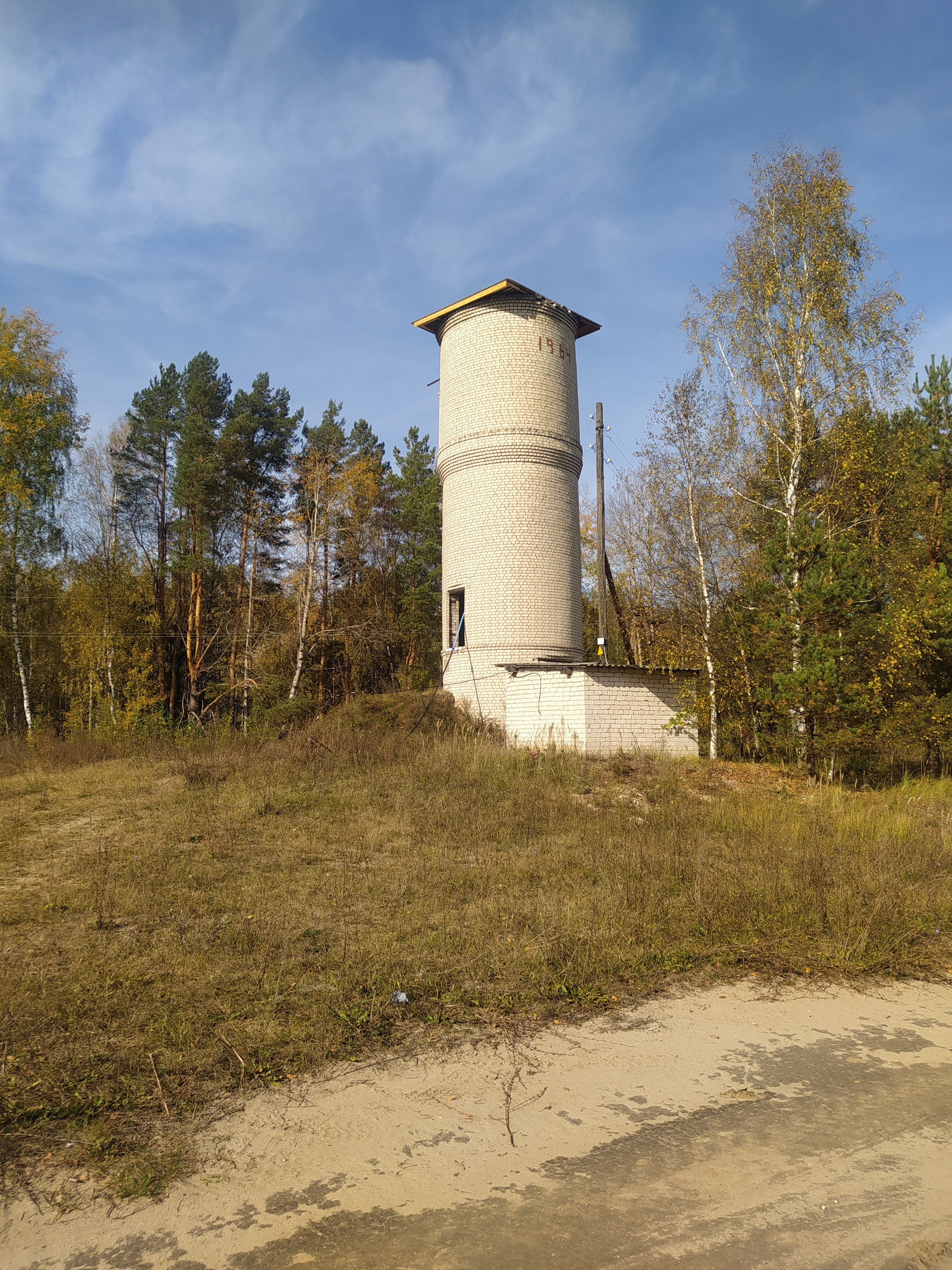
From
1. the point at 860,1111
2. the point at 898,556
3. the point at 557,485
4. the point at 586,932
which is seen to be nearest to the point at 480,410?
the point at 557,485

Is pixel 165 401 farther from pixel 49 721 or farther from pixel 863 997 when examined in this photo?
pixel 863 997

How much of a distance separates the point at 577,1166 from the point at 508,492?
17035mm

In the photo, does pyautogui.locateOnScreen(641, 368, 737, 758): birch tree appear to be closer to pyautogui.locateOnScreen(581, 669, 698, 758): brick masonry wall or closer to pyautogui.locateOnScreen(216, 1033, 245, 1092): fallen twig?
pyautogui.locateOnScreen(581, 669, 698, 758): brick masonry wall

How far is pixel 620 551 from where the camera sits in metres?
30.9

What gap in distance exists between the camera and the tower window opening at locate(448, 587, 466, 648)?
19656 mm

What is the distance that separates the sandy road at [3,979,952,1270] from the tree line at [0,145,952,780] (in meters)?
9.52

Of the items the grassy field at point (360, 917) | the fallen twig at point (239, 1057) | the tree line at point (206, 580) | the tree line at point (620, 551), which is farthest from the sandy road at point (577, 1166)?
the tree line at point (206, 580)

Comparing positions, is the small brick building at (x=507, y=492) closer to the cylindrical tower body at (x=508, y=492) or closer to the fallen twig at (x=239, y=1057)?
the cylindrical tower body at (x=508, y=492)

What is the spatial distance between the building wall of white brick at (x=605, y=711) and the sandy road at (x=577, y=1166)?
11383 millimetres

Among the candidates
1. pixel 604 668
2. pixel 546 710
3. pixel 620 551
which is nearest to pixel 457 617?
pixel 546 710

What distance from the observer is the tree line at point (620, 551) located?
13734 millimetres

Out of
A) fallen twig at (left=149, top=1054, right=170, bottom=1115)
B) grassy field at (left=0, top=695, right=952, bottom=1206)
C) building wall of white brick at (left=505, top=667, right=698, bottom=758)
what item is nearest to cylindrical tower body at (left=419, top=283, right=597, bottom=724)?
building wall of white brick at (left=505, top=667, right=698, bottom=758)

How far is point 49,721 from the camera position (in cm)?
2645

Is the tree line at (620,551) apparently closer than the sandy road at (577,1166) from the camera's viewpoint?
No
